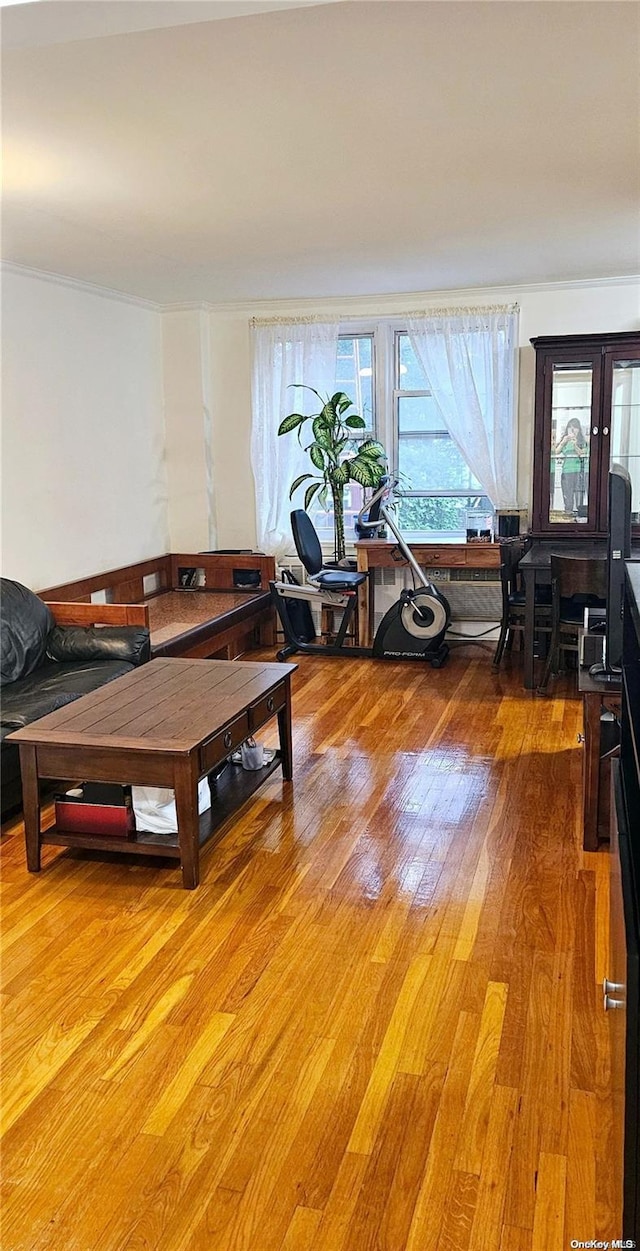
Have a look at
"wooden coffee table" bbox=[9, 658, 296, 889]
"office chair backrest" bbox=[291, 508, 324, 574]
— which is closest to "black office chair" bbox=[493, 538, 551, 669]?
"office chair backrest" bbox=[291, 508, 324, 574]

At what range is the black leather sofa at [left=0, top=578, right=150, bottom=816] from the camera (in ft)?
13.8

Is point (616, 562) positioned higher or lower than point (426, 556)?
higher

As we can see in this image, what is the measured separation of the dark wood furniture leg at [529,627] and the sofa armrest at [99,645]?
2.18 metres

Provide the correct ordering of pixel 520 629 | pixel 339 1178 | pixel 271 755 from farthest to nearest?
1. pixel 520 629
2. pixel 271 755
3. pixel 339 1178

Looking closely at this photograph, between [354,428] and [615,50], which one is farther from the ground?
[615,50]

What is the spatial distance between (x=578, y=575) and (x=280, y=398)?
8.99ft

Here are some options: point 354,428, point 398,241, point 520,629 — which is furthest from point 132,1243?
point 354,428

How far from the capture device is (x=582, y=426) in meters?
6.00

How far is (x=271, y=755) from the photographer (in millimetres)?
4207

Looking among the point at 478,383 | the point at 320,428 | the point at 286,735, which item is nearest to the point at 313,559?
the point at 320,428

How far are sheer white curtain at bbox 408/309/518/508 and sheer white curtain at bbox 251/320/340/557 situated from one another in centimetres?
68

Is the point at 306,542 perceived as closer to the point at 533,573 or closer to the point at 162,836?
the point at 533,573

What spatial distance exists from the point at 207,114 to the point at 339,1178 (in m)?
2.90

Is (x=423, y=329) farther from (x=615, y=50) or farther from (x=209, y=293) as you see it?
(x=615, y=50)
